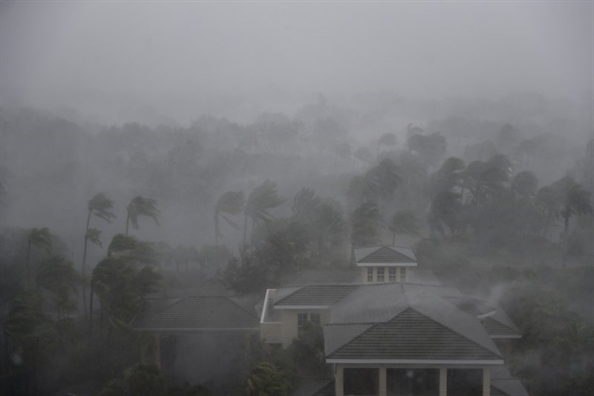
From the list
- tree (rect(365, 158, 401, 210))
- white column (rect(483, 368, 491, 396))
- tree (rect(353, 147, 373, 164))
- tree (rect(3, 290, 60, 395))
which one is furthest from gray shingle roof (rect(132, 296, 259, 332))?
tree (rect(353, 147, 373, 164))

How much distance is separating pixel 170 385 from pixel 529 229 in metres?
15.9

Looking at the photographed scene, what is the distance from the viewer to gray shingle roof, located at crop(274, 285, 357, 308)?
38.1 ft

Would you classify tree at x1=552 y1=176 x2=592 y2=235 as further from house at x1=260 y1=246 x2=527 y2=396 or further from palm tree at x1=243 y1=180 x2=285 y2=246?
house at x1=260 y1=246 x2=527 y2=396

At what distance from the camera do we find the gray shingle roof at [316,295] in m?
11.6

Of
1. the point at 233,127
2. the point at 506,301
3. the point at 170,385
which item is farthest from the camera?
the point at 233,127

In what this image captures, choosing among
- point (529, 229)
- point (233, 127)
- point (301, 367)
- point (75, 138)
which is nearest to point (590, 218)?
point (529, 229)

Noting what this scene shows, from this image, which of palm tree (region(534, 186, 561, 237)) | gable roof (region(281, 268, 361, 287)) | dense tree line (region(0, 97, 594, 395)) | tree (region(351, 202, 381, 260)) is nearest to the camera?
dense tree line (region(0, 97, 594, 395))

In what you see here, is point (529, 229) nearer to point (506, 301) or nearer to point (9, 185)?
point (506, 301)

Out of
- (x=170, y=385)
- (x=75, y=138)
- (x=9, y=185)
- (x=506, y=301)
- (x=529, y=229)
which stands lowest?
(x=170, y=385)

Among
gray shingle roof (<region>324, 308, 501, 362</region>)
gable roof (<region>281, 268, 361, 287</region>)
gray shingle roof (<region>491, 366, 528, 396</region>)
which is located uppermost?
gable roof (<region>281, 268, 361, 287</region>)

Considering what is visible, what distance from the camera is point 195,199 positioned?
29047 millimetres

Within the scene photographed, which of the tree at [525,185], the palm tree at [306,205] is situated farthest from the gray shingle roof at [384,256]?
the tree at [525,185]

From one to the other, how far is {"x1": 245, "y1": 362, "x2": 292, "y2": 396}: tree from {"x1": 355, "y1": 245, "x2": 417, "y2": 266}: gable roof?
4.86 metres

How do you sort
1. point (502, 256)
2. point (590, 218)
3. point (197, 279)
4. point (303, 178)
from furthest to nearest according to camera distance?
1. point (303, 178)
2. point (590, 218)
3. point (502, 256)
4. point (197, 279)
